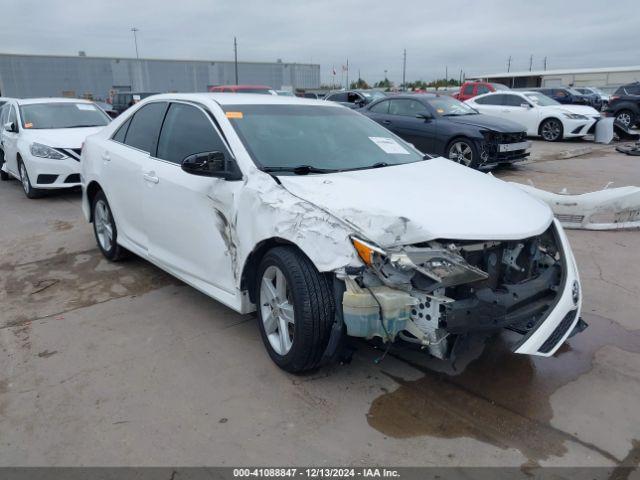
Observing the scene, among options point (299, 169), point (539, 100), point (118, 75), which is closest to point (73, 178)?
point (299, 169)

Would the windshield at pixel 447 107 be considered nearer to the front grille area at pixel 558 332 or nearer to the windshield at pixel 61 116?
the windshield at pixel 61 116

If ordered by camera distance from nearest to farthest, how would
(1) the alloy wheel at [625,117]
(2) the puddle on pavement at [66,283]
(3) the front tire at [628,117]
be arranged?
1. (2) the puddle on pavement at [66,283]
2. (3) the front tire at [628,117]
3. (1) the alloy wheel at [625,117]

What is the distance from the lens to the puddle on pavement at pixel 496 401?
2.69 metres

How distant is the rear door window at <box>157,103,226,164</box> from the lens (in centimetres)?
381

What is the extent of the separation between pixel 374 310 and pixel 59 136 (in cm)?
765

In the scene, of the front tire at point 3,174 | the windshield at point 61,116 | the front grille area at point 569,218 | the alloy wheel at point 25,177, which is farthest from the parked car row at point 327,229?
the front tire at point 3,174

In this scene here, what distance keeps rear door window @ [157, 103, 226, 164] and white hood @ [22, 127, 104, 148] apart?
4.61 m

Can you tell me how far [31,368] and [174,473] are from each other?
5.03ft

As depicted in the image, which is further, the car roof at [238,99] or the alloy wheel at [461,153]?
the alloy wheel at [461,153]

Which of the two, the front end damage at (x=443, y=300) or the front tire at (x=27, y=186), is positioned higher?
the front end damage at (x=443, y=300)

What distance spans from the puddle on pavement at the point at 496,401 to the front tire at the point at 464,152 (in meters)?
6.59

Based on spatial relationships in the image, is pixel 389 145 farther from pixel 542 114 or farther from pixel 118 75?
pixel 118 75

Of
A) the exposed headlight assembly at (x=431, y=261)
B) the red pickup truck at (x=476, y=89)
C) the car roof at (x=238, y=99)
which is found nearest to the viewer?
the exposed headlight assembly at (x=431, y=261)

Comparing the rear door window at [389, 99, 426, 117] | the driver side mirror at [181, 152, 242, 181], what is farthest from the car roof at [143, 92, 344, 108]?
the rear door window at [389, 99, 426, 117]
